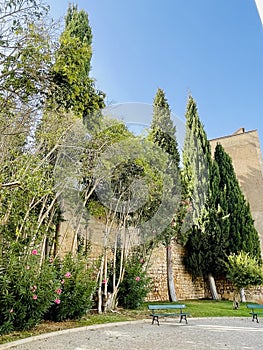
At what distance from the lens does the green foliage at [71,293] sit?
20.5 feet

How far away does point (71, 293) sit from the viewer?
20.7 ft

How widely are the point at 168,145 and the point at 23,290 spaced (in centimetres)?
832

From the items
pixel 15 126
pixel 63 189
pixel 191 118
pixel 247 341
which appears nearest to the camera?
pixel 15 126

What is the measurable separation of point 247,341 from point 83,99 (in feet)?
15.8

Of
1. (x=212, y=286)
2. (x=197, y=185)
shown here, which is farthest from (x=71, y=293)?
(x=197, y=185)

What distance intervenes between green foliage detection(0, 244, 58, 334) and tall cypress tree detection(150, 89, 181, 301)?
18.0ft

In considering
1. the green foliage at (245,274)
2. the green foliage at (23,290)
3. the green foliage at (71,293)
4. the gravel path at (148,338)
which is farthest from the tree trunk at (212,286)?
the green foliage at (23,290)

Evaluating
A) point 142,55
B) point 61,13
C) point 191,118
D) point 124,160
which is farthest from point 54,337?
point 191,118

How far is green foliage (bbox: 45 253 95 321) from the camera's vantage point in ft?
20.5

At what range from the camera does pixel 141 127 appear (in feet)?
32.4

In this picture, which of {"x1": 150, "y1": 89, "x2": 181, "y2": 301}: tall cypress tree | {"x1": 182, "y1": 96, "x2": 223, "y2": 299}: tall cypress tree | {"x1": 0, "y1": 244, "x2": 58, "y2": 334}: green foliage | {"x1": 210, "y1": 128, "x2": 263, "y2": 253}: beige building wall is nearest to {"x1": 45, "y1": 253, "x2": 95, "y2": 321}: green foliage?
{"x1": 0, "y1": 244, "x2": 58, "y2": 334}: green foliage

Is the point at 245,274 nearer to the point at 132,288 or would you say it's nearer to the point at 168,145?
the point at 132,288

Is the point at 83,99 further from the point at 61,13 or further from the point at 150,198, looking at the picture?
the point at 150,198

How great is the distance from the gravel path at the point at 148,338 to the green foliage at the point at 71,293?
0.53 meters
